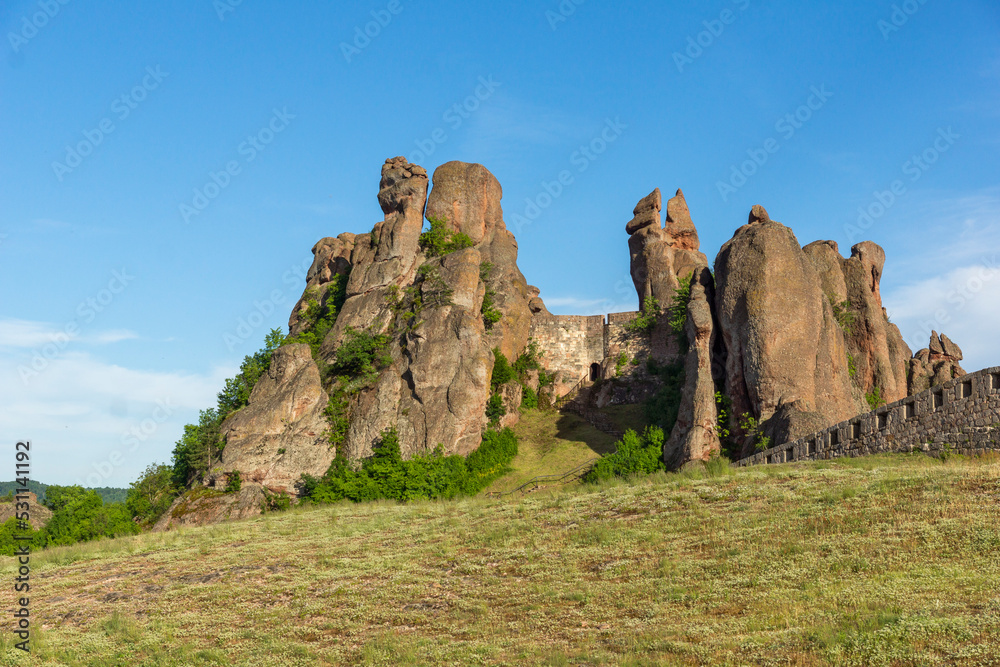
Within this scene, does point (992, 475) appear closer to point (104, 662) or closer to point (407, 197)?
point (104, 662)

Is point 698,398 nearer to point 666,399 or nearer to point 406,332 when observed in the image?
point 666,399

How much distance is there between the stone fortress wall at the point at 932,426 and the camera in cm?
2194

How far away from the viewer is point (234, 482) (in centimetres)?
3712

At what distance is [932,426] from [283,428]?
26214 millimetres

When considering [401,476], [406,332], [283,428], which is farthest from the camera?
[406,332]

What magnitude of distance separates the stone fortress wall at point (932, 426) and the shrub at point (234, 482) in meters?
22.3

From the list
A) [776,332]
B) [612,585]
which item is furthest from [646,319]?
[612,585]

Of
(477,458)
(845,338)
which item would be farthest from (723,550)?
(845,338)

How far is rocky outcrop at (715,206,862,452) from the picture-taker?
34.2 m

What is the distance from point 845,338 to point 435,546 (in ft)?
83.7

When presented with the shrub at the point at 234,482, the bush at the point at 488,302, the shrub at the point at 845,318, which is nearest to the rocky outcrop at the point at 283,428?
the shrub at the point at 234,482

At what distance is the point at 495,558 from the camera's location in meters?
19.2

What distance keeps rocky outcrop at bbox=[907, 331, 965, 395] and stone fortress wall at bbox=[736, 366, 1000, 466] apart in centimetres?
1516

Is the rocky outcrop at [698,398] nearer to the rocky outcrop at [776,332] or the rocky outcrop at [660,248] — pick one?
the rocky outcrop at [776,332]
